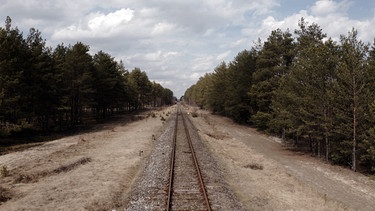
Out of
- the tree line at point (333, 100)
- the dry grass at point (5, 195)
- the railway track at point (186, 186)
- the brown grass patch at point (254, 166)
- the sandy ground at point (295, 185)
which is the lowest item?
the sandy ground at point (295, 185)

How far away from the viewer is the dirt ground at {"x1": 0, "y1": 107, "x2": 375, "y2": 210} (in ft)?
47.0

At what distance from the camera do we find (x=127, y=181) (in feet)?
57.7

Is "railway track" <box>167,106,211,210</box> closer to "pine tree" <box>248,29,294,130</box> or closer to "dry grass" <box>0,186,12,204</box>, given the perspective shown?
"dry grass" <box>0,186,12,204</box>

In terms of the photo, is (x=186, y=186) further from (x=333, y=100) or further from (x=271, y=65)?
(x=271, y=65)

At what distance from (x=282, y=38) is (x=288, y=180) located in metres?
31.9

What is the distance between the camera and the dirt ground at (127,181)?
14328 millimetres

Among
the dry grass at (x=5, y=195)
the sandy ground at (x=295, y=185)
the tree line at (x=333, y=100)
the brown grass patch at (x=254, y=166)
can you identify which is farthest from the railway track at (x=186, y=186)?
the tree line at (x=333, y=100)

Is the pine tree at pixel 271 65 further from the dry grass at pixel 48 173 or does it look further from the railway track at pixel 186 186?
the dry grass at pixel 48 173

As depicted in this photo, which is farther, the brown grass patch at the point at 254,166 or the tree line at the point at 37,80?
the tree line at the point at 37,80

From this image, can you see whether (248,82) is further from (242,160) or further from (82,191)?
(82,191)

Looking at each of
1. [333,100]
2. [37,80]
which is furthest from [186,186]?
[37,80]

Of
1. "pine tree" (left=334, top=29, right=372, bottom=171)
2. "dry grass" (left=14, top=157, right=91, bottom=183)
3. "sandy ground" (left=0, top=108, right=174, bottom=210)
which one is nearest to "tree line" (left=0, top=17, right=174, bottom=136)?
"sandy ground" (left=0, top=108, right=174, bottom=210)

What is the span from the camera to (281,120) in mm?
34406

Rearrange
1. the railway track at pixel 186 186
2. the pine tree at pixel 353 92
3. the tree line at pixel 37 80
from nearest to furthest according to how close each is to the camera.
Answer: the railway track at pixel 186 186
the pine tree at pixel 353 92
the tree line at pixel 37 80
